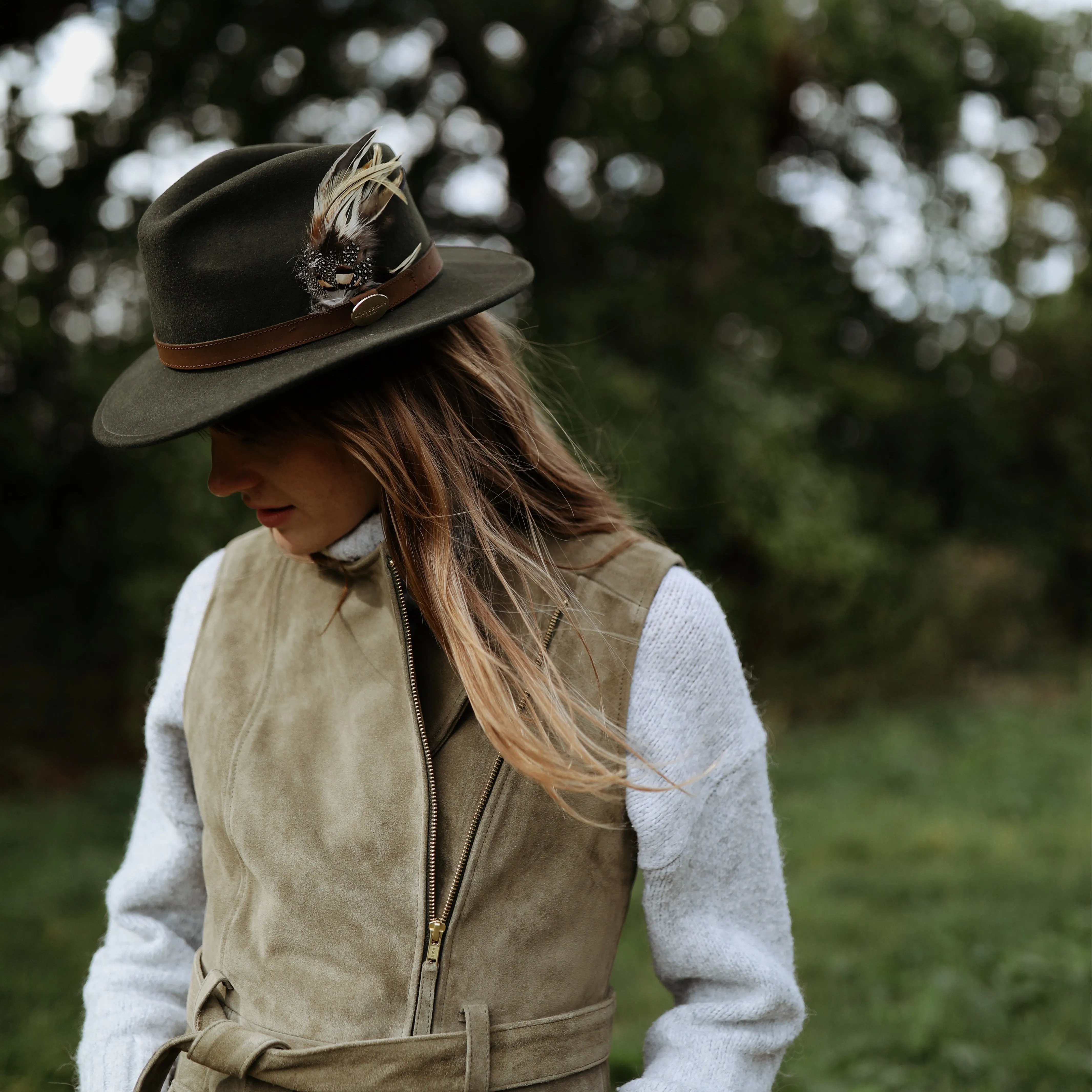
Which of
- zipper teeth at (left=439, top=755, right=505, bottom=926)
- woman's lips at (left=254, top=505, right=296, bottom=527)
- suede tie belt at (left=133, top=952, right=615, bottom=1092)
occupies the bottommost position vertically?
suede tie belt at (left=133, top=952, right=615, bottom=1092)

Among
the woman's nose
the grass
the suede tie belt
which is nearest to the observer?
the suede tie belt

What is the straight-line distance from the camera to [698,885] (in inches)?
51.2

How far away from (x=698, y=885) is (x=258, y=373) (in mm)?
778

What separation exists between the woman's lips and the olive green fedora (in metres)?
0.17

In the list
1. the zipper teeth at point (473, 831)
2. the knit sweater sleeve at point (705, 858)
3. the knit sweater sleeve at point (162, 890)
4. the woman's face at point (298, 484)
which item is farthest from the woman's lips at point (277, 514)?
the knit sweater sleeve at point (705, 858)

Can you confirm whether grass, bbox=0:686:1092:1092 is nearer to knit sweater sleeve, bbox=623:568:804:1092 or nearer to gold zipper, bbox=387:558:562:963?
knit sweater sleeve, bbox=623:568:804:1092

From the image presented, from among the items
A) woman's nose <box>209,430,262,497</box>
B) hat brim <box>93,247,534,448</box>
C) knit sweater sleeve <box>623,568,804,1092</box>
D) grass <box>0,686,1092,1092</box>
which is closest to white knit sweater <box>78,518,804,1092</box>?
knit sweater sleeve <box>623,568,804,1092</box>

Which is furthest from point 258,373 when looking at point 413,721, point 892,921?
point 892,921

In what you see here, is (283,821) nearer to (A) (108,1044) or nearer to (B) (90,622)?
(A) (108,1044)

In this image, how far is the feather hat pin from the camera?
124 centimetres

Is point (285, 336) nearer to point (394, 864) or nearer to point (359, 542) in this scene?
point (359, 542)

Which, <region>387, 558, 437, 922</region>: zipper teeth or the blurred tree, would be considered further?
the blurred tree

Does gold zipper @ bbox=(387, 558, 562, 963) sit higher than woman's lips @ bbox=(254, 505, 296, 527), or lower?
lower

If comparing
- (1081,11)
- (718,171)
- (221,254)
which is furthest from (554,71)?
(221,254)
